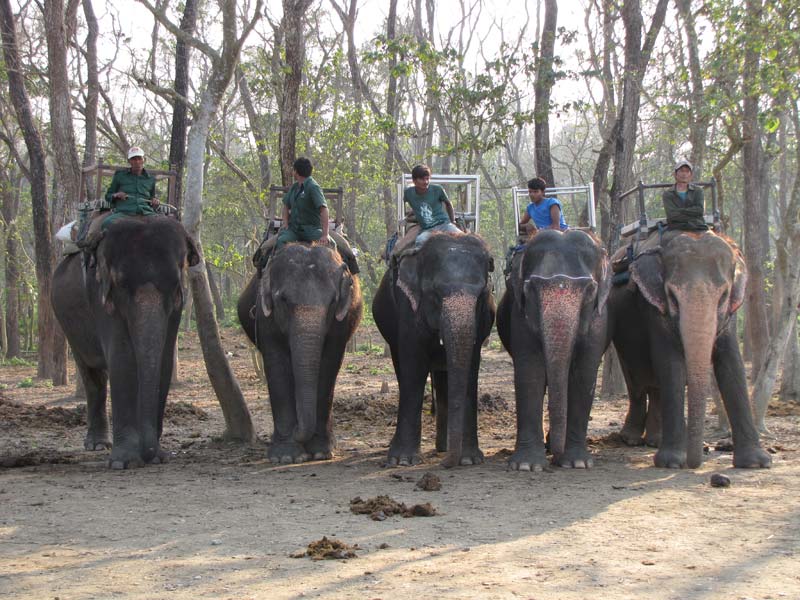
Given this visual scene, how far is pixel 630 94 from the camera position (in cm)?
1554

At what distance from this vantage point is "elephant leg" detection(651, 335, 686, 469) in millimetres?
9719

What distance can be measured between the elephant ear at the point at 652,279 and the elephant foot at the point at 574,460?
152cm

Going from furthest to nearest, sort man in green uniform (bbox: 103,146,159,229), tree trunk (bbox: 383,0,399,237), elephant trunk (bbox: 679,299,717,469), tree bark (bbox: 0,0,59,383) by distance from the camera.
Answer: tree trunk (bbox: 383,0,399,237), tree bark (bbox: 0,0,59,383), man in green uniform (bbox: 103,146,159,229), elephant trunk (bbox: 679,299,717,469)

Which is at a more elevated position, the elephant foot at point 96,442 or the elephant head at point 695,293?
the elephant head at point 695,293

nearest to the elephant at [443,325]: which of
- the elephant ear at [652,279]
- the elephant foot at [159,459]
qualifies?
the elephant ear at [652,279]

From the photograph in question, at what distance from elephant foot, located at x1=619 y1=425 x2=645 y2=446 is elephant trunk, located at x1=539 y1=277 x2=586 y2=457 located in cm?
256

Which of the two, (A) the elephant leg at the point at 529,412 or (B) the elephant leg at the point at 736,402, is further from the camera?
(B) the elephant leg at the point at 736,402

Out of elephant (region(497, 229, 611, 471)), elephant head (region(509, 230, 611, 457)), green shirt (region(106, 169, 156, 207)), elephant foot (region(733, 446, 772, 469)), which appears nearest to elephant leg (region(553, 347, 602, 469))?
elephant (region(497, 229, 611, 471))

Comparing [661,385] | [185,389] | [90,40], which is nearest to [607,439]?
[661,385]

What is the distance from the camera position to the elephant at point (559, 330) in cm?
934

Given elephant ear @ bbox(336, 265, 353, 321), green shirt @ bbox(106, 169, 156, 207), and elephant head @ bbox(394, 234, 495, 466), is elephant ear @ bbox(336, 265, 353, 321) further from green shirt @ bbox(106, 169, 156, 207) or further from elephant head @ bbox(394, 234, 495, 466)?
green shirt @ bbox(106, 169, 156, 207)

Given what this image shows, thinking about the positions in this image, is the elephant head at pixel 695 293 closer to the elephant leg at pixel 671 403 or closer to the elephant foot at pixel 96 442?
the elephant leg at pixel 671 403

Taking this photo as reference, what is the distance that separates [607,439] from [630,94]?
586 centimetres

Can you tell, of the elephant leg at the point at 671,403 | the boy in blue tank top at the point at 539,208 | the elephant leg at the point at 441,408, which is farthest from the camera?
the elephant leg at the point at 441,408
